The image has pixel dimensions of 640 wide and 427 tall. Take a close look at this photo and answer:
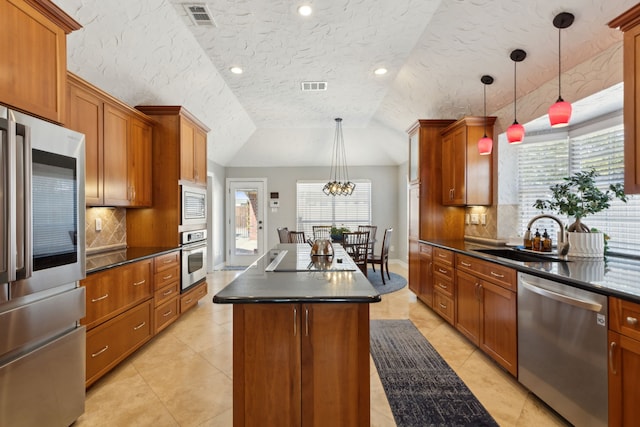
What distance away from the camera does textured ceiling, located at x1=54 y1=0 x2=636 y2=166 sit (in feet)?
7.69

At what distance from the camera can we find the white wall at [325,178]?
23.9 feet

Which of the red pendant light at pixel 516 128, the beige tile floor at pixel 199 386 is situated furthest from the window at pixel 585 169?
the beige tile floor at pixel 199 386

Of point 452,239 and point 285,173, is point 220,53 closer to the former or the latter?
point 452,239

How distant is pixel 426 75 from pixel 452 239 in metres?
2.08

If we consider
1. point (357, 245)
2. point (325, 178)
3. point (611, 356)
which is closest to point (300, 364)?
point (611, 356)

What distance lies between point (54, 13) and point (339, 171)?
5995 mm

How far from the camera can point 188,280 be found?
3.67 meters

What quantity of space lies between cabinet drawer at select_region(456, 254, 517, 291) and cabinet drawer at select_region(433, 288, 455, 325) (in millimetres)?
462

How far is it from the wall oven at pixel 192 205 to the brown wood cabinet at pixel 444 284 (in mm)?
2952

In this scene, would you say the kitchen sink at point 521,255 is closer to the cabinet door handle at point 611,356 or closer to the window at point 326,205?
the cabinet door handle at point 611,356

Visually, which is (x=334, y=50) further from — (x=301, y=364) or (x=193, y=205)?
(x=301, y=364)

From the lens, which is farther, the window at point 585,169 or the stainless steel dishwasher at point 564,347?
the window at point 585,169

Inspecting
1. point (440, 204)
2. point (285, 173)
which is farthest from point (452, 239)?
point (285, 173)

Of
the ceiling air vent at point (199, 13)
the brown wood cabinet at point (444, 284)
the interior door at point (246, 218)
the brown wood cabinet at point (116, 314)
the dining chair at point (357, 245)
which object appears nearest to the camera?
the brown wood cabinet at point (116, 314)
